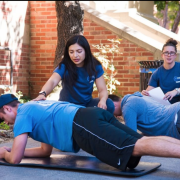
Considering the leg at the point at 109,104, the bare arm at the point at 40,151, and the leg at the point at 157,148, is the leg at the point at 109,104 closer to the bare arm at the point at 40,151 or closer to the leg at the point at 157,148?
the bare arm at the point at 40,151

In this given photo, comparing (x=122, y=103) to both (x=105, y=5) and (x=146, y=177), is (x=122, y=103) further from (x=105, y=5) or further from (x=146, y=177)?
(x=105, y=5)

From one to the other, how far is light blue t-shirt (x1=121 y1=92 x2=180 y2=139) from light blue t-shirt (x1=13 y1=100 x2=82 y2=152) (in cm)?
116

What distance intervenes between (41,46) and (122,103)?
525 centimetres

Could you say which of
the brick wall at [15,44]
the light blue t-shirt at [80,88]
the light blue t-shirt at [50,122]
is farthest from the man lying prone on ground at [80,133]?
the brick wall at [15,44]

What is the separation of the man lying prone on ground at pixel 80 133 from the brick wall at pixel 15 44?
506 cm

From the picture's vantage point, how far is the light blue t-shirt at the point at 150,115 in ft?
15.6

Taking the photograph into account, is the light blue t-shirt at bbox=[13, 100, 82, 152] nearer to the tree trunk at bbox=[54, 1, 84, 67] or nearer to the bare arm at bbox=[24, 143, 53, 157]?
the bare arm at bbox=[24, 143, 53, 157]

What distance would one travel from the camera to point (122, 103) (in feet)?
16.3

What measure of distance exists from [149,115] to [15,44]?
201 inches

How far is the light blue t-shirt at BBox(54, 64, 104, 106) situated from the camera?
16.9 feet

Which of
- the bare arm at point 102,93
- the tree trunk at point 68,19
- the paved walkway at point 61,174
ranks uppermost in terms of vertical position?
the tree trunk at point 68,19

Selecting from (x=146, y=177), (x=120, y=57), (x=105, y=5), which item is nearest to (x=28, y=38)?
(x=120, y=57)

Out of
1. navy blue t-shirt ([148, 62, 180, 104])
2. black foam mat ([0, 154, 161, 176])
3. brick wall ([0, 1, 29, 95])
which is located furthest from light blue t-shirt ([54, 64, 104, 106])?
brick wall ([0, 1, 29, 95])

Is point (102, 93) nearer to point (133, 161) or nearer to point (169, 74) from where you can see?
point (169, 74)
